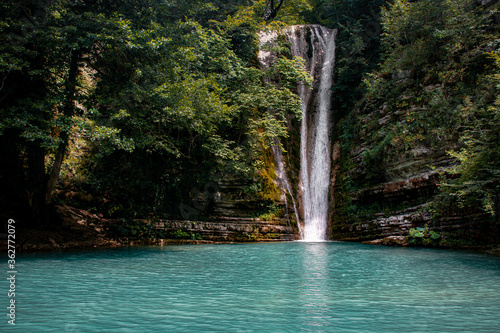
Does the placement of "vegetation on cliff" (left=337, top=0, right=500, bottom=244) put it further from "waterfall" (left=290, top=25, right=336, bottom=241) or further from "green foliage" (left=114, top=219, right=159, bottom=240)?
"green foliage" (left=114, top=219, right=159, bottom=240)

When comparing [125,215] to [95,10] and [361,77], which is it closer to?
[95,10]

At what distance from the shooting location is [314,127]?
75.7 feet

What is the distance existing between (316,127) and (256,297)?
63.6ft

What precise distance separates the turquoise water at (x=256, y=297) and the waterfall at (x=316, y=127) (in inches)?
422

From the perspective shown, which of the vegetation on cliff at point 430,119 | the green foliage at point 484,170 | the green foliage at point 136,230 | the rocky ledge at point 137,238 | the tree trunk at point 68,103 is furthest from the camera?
the green foliage at point 136,230

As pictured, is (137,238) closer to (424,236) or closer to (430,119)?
(424,236)

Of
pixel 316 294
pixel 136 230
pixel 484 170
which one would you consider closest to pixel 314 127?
pixel 484 170

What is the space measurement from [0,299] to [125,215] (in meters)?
10.5

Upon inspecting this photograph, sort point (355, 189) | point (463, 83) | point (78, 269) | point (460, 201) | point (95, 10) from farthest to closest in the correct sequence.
→ point (355, 189), point (463, 83), point (95, 10), point (460, 201), point (78, 269)

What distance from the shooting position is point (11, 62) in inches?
368

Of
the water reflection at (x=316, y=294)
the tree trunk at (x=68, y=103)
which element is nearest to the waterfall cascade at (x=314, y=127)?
the water reflection at (x=316, y=294)

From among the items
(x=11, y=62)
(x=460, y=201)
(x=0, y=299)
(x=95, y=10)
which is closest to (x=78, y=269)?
(x=0, y=299)

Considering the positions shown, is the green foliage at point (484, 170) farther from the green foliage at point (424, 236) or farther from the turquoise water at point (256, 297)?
the turquoise water at point (256, 297)

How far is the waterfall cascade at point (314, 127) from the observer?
19.1 metres
